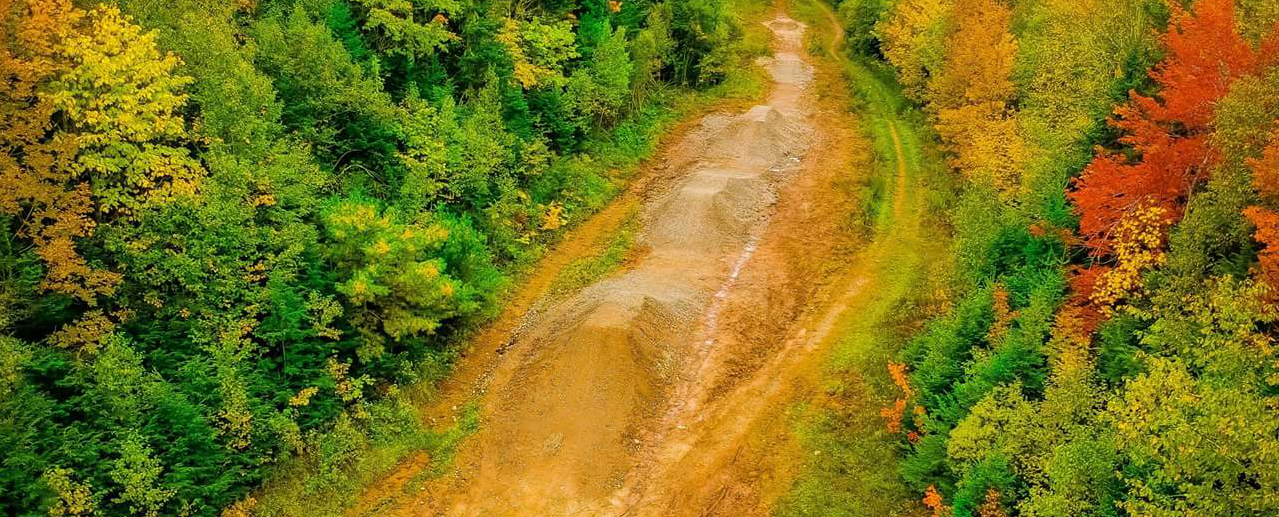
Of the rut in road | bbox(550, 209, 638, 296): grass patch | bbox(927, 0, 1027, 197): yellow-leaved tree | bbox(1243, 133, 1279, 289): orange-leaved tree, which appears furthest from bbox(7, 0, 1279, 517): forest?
the rut in road

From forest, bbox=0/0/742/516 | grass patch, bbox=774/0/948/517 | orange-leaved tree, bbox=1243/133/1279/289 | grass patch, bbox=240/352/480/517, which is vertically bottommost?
grass patch, bbox=240/352/480/517

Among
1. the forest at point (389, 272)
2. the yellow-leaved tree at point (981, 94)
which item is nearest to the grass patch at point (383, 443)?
the forest at point (389, 272)

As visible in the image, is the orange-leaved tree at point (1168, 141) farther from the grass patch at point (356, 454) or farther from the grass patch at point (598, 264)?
the grass patch at point (356, 454)

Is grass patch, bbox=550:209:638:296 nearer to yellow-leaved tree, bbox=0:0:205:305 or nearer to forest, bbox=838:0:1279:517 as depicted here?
forest, bbox=838:0:1279:517

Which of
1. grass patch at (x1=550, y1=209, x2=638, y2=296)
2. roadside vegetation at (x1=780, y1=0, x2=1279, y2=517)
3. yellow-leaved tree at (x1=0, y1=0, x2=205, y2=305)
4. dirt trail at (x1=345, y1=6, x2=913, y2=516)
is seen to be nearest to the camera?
roadside vegetation at (x1=780, y1=0, x2=1279, y2=517)

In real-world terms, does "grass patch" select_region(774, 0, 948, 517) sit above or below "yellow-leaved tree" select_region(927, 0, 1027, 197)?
below

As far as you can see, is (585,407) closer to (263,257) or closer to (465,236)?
(465,236)

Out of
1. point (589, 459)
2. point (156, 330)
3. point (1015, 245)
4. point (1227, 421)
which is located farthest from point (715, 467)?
point (156, 330)

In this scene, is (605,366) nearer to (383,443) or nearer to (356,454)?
(383,443)
